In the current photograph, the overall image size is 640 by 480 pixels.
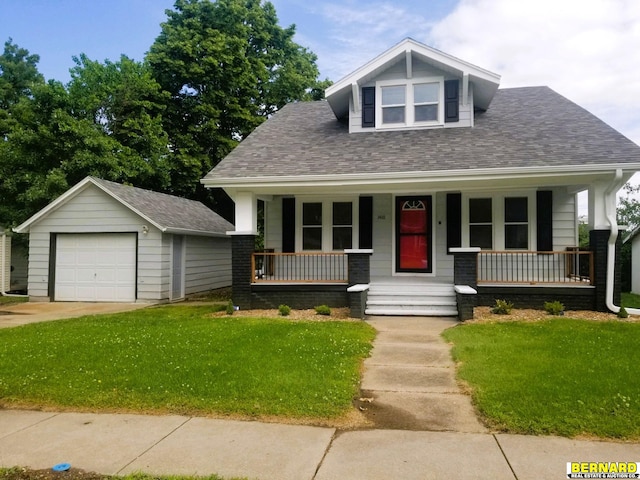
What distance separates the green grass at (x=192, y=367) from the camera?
477 centimetres

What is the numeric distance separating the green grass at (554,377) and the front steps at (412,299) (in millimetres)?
1818

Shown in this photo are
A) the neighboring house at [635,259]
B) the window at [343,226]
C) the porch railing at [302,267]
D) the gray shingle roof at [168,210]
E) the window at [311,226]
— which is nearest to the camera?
the porch railing at [302,267]

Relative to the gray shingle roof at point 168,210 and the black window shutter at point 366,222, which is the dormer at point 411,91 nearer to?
the black window shutter at point 366,222

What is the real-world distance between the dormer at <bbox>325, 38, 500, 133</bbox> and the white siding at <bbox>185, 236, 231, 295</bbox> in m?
7.08

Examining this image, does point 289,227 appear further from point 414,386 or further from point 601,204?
point 414,386

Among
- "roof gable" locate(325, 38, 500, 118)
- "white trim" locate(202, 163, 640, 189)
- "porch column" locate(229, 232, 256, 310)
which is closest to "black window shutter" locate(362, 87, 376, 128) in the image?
"roof gable" locate(325, 38, 500, 118)

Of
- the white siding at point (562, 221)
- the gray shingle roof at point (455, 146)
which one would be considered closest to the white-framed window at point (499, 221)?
the white siding at point (562, 221)

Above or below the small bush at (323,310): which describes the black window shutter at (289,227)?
above

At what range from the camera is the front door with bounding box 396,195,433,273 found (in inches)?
475

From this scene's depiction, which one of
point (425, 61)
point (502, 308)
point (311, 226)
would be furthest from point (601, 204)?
point (311, 226)

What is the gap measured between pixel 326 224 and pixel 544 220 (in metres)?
5.42

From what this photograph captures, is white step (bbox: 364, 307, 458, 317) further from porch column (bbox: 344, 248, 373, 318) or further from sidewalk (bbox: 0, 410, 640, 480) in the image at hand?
sidewalk (bbox: 0, 410, 640, 480)

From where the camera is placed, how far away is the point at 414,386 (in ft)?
17.7

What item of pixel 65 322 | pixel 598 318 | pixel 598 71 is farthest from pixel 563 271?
pixel 65 322
